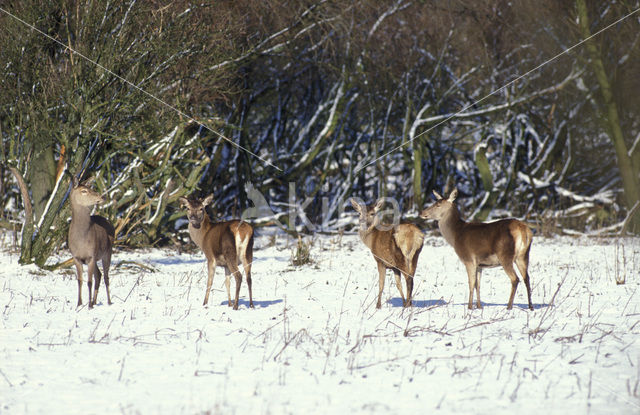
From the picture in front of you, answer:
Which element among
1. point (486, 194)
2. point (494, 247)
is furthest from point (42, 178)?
point (486, 194)

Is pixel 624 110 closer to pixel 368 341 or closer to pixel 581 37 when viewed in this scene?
pixel 581 37

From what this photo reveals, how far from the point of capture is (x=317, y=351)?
604 centimetres

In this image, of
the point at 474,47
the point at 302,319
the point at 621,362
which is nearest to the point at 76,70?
the point at 302,319

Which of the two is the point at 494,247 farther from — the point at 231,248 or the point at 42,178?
the point at 42,178

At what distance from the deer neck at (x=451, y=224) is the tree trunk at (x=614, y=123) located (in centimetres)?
1034

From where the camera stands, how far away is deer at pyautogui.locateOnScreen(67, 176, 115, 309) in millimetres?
8281

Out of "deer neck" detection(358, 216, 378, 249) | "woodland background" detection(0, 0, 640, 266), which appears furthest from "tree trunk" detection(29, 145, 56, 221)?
"deer neck" detection(358, 216, 378, 249)

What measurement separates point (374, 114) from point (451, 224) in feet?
37.5

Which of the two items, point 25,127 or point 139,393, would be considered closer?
point 139,393

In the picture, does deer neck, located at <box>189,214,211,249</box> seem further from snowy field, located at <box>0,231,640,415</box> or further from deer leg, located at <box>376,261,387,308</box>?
deer leg, located at <box>376,261,387,308</box>

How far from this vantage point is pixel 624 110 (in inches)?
773

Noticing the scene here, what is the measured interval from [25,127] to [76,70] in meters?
1.68

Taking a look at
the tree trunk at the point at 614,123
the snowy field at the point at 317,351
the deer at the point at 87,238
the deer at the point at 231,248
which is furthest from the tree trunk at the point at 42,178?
the tree trunk at the point at 614,123

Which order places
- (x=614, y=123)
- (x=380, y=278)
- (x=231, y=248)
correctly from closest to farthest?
1. (x=231, y=248)
2. (x=380, y=278)
3. (x=614, y=123)
